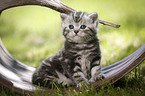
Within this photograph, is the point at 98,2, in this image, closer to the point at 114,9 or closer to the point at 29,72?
the point at 114,9

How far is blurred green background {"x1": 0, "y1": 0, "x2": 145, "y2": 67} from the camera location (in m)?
3.09

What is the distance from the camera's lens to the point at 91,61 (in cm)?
175

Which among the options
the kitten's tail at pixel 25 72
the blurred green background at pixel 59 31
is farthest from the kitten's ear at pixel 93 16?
the blurred green background at pixel 59 31

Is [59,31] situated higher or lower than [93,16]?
lower

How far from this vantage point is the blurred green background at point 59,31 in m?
3.09

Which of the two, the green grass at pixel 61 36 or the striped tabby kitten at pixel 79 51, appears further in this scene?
the green grass at pixel 61 36

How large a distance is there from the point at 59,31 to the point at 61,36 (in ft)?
1.04

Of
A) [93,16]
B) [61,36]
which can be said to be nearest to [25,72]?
[93,16]

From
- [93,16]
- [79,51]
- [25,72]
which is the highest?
[93,16]

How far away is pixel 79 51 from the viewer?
5.73ft

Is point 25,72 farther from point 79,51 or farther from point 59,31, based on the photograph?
point 59,31

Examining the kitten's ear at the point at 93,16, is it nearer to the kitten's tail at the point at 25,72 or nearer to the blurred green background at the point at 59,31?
the kitten's tail at the point at 25,72

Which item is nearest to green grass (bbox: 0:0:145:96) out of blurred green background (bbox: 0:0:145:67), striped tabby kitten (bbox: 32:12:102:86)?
blurred green background (bbox: 0:0:145:67)

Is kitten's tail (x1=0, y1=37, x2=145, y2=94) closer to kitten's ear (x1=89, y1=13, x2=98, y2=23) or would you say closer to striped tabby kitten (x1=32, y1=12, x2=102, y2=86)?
striped tabby kitten (x1=32, y1=12, x2=102, y2=86)
